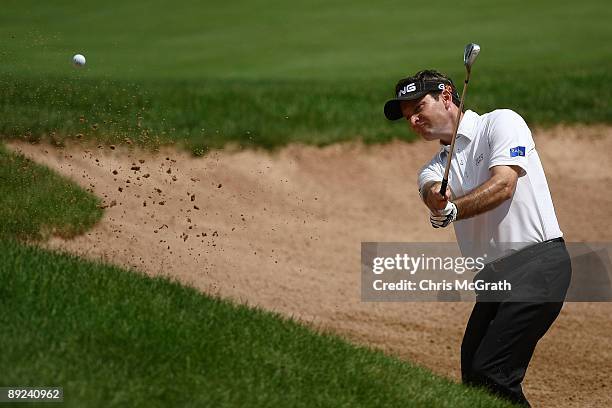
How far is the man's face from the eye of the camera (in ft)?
24.5

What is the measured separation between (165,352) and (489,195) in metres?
2.36

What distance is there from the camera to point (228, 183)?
14539 mm

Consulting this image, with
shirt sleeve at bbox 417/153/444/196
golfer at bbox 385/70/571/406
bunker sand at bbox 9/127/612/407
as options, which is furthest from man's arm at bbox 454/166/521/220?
bunker sand at bbox 9/127/612/407

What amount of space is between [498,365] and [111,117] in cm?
881

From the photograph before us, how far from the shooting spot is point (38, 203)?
1147cm

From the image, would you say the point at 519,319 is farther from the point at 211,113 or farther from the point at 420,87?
the point at 211,113

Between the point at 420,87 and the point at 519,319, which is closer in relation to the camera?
the point at 519,319

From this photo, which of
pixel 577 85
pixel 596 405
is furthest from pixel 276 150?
pixel 596 405

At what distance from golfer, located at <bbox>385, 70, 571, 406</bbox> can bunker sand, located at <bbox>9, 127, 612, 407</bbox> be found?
3.23 metres

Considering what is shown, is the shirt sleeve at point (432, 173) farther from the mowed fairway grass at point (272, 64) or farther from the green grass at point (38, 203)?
the mowed fairway grass at point (272, 64)

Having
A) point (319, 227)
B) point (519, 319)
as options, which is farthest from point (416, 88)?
point (319, 227)

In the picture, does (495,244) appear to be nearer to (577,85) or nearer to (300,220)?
(300,220)

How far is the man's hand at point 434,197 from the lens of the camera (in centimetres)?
691

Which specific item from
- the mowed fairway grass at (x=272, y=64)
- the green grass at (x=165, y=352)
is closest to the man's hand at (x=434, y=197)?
the green grass at (x=165, y=352)
